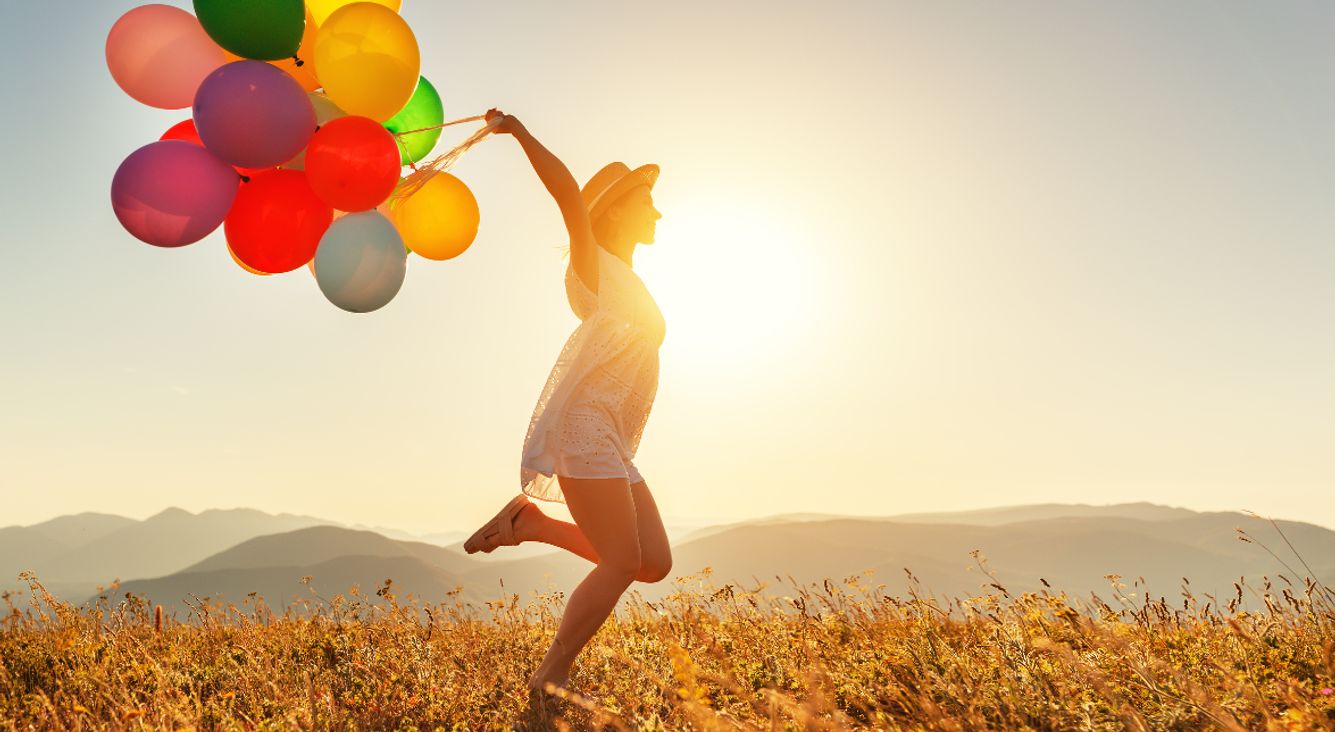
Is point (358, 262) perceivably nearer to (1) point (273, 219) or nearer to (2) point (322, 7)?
(1) point (273, 219)

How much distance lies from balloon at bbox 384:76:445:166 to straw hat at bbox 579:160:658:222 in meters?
0.93

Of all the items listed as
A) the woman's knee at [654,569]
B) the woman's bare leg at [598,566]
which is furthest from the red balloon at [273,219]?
the woman's knee at [654,569]

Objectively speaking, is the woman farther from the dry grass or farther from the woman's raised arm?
the dry grass

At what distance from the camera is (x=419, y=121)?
156 inches

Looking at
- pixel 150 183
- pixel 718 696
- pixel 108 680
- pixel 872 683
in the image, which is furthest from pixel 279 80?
pixel 872 683

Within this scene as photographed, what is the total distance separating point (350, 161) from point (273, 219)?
0.52 meters

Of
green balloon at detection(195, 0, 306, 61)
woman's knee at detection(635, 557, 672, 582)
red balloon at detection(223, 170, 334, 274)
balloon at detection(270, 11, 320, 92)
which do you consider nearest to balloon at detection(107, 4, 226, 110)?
green balloon at detection(195, 0, 306, 61)

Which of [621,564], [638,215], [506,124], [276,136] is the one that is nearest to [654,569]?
[621,564]

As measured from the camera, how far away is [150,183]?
3109 millimetres

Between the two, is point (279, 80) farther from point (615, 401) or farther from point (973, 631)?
point (973, 631)

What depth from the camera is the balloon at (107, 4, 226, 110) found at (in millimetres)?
3568

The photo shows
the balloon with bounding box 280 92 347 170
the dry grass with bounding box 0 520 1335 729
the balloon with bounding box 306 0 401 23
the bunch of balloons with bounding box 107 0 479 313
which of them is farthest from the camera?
the balloon with bounding box 306 0 401 23

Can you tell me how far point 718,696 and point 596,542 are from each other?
36.5 inches

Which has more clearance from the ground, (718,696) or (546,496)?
(546,496)
